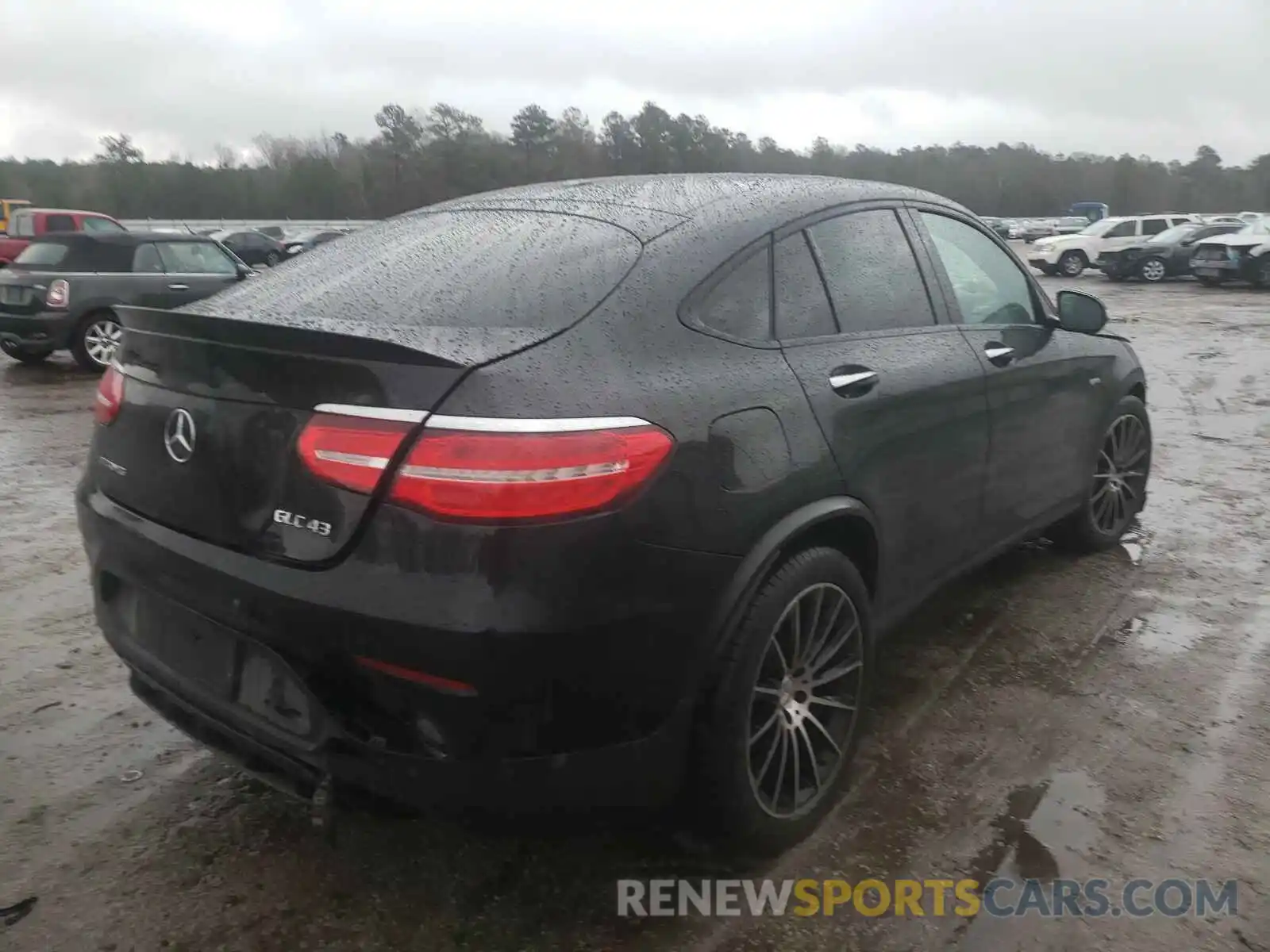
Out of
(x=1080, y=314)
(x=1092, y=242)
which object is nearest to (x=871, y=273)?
(x=1080, y=314)

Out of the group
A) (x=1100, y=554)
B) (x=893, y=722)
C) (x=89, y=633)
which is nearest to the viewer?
(x=893, y=722)

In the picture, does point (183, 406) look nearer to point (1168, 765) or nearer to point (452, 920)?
point (452, 920)

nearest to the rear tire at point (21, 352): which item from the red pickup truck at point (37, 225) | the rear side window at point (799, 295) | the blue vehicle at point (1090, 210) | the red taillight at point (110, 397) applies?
the red taillight at point (110, 397)

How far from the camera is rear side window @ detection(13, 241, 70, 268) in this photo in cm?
1093

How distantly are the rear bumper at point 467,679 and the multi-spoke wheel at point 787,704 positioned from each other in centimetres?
11

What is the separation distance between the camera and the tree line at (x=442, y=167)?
26.5m

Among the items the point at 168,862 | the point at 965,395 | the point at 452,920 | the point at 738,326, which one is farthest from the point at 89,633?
the point at 965,395

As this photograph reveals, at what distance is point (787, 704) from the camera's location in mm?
2545

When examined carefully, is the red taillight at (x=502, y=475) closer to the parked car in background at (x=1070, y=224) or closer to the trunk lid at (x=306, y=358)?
the trunk lid at (x=306, y=358)

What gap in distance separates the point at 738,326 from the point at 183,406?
1308 millimetres

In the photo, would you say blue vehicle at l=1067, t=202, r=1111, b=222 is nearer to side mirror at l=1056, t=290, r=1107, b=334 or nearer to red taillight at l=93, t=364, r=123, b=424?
side mirror at l=1056, t=290, r=1107, b=334

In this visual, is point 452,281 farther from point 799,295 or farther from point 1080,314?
point 1080,314

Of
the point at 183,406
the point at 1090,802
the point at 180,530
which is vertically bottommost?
the point at 1090,802

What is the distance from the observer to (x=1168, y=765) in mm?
3021
